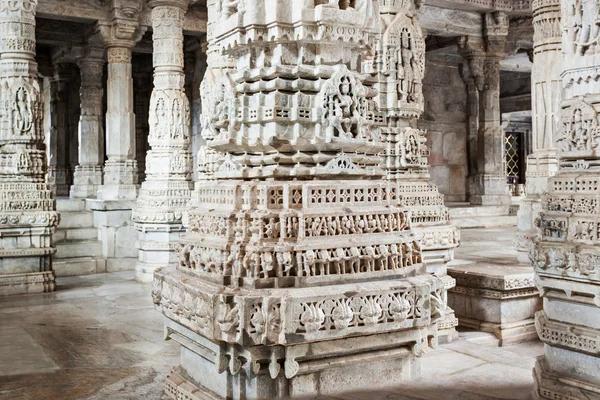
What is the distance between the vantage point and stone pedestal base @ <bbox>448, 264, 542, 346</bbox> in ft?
20.0

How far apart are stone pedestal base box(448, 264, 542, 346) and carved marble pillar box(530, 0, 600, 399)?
189 cm

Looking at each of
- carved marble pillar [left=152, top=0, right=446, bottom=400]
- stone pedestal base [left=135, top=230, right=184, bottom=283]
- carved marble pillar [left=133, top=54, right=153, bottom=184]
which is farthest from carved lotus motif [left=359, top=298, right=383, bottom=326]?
carved marble pillar [left=133, top=54, right=153, bottom=184]

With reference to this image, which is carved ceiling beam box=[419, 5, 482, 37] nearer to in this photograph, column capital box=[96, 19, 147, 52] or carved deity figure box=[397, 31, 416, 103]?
column capital box=[96, 19, 147, 52]

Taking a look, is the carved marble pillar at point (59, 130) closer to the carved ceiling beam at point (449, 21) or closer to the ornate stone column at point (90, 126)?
the ornate stone column at point (90, 126)

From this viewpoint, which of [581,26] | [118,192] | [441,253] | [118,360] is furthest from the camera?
[118,192]

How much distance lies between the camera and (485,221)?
43.7 feet

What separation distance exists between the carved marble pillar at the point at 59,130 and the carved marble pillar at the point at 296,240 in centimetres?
1413

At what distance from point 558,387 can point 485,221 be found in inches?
378

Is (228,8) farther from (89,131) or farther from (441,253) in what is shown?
(89,131)

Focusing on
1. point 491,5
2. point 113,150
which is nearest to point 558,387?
point 113,150

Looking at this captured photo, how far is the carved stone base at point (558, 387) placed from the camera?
3.84 m

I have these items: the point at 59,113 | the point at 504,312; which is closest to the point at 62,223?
the point at 59,113

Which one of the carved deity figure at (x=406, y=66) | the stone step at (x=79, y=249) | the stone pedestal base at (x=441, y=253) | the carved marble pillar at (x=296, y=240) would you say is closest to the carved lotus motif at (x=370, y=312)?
the carved marble pillar at (x=296, y=240)

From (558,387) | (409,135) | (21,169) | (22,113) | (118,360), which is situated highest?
(22,113)
